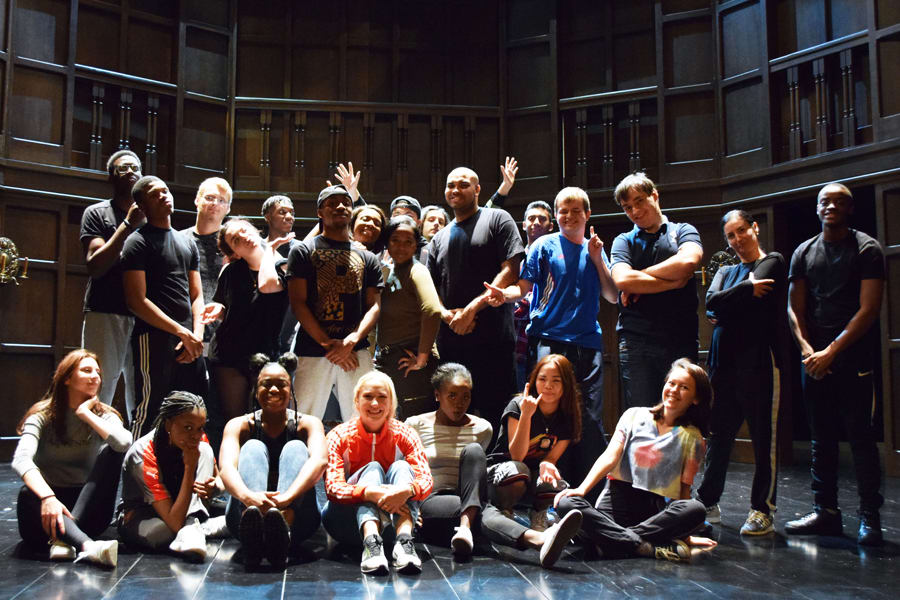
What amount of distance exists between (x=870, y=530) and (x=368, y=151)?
4.99m

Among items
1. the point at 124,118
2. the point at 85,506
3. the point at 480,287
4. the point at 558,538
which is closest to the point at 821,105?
the point at 480,287

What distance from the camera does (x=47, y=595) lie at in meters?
2.35

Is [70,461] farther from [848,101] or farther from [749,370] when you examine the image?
[848,101]

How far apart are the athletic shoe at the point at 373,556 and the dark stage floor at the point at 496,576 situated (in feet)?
0.13

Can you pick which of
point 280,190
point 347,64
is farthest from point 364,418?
point 347,64

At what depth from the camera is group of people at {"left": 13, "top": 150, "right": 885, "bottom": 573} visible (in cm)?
299

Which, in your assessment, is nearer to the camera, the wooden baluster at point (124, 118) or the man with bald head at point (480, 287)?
the man with bald head at point (480, 287)

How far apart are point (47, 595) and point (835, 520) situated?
2975mm

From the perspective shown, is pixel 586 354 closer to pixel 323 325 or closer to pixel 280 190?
pixel 323 325

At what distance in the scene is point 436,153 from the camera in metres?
7.04

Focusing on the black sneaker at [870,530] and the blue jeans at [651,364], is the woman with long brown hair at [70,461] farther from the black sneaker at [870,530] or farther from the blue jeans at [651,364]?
the black sneaker at [870,530]

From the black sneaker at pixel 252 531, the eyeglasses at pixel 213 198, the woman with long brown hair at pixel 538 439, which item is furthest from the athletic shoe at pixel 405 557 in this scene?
the eyeglasses at pixel 213 198

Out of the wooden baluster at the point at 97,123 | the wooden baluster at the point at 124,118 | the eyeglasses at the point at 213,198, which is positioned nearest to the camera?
the eyeglasses at the point at 213,198

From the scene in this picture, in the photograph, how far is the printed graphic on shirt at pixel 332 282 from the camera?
11.7 ft
